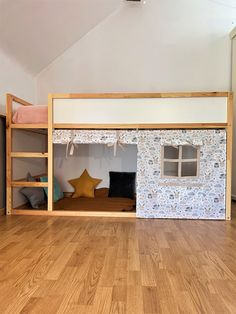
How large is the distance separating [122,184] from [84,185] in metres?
0.65

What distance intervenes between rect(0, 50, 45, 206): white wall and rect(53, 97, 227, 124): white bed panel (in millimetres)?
744

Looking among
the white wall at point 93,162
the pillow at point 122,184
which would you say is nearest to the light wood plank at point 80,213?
the pillow at point 122,184

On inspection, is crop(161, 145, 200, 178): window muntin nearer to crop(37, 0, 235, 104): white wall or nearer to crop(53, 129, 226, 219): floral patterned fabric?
crop(53, 129, 226, 219): floral patterned fabric

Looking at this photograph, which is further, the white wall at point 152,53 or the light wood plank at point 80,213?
the white wall at point 152,53

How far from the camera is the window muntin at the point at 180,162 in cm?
290

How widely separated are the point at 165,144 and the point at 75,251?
1.60m

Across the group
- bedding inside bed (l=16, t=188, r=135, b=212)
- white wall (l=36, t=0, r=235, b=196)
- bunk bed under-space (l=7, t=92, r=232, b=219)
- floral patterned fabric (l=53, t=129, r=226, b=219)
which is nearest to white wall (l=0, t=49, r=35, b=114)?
white wall (l=36, t=0, r=235, b=196)

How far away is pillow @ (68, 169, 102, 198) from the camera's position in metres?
4.18

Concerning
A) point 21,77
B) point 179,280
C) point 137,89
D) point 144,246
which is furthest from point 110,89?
point 179,280

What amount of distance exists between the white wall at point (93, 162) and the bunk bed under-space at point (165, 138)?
1.28 metres

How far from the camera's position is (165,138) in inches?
114

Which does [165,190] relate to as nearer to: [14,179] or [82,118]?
[82,118]

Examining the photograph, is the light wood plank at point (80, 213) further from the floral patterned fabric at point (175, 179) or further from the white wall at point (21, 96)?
the white wall at point (21, 96)

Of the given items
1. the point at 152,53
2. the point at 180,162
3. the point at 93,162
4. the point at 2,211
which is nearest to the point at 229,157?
the point at 180,162
